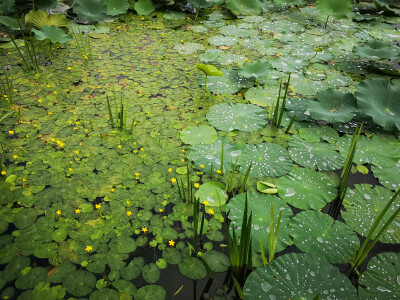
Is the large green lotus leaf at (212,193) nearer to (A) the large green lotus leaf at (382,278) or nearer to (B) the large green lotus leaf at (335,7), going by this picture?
(A) the large green lotus leaf at (382,278)

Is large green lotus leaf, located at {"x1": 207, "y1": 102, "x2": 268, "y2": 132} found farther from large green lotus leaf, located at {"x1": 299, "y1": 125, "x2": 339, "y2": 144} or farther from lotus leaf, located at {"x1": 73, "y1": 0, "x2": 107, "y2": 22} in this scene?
lotus leaf, located at {"x1": 73, "y1": 0, "x2": 107, "y2": 22}

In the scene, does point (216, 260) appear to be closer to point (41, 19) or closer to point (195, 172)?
point (195, 172)

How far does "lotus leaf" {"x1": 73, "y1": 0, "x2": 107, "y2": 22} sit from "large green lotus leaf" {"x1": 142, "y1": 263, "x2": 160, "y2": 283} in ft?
12.5

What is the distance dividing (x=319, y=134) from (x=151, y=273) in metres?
1.77

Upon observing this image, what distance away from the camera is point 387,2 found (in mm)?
4883

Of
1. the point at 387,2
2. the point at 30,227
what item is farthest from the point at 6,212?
the point at 387,2

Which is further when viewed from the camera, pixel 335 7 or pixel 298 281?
pixel 335 7

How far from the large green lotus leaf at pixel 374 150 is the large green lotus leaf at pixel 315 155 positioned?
0.10 metres

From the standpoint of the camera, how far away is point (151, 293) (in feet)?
4.54

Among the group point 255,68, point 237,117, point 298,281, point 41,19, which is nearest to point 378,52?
point 255,68

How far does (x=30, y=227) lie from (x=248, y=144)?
1.63m

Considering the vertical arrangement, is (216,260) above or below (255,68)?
below

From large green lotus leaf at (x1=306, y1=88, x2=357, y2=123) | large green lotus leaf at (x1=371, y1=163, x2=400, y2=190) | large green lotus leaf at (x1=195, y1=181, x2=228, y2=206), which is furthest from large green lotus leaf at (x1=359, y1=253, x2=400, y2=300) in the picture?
large green lotus leaf at (x1=306, y1=88, x2=357, y2=123)

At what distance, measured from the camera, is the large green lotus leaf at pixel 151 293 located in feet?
4.50
